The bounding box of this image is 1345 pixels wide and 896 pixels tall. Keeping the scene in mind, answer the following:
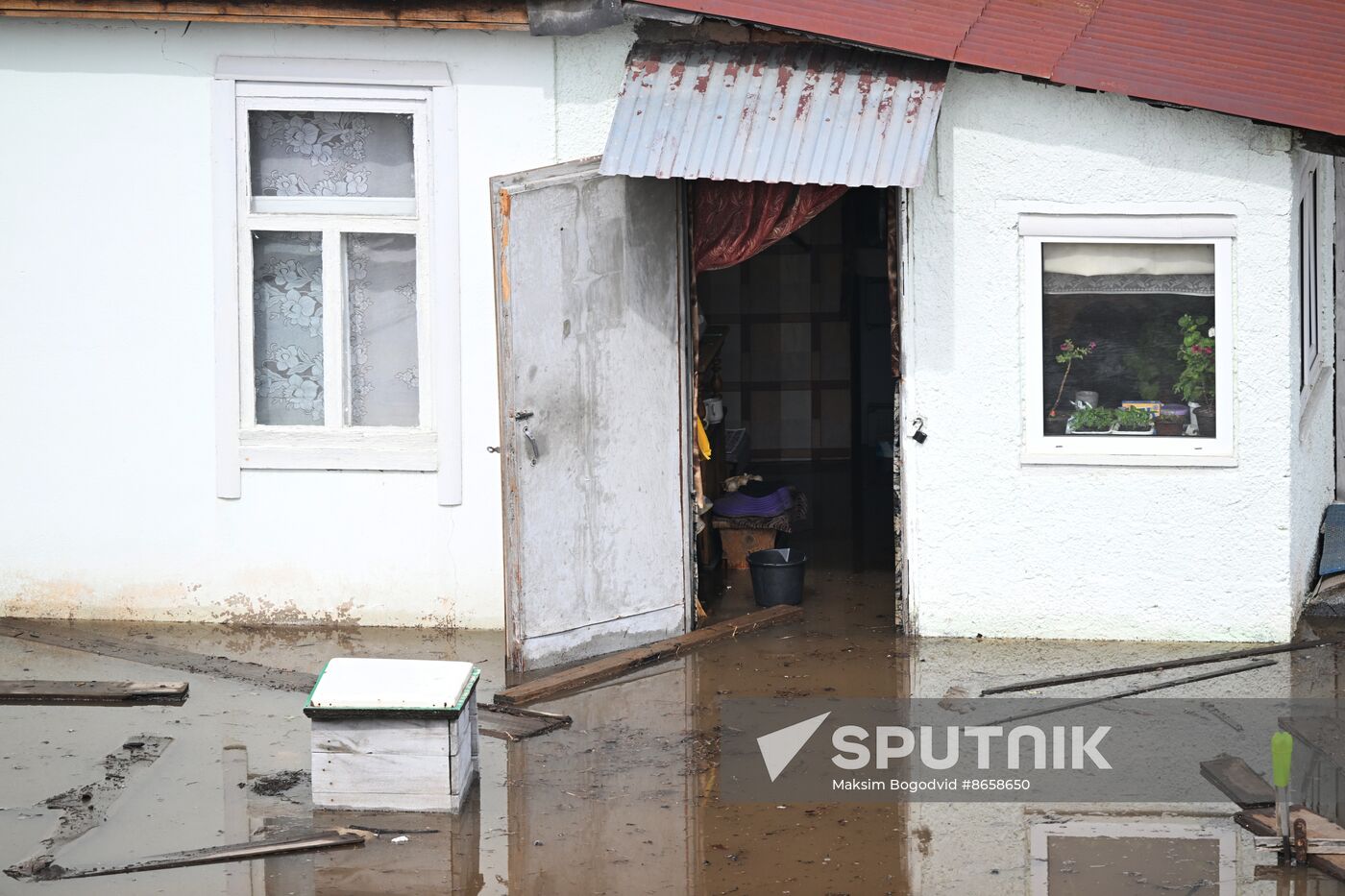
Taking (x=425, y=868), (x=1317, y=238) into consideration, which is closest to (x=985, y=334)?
(x=1317, y=238)

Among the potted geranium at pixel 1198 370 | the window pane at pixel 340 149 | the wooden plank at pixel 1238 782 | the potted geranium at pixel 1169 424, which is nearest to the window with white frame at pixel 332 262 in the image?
the window pane at pixel 340 149

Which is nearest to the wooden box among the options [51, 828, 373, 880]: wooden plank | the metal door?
[51, 828, 373, 880]: wooden plank

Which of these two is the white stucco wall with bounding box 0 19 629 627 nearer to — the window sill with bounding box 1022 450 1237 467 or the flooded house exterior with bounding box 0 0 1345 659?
the flooded house exterior with bounding box 0 0 1345 659

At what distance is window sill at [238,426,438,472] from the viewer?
909cm

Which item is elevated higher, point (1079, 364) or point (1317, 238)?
point (1317, 238)

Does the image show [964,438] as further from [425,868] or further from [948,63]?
[425,868]

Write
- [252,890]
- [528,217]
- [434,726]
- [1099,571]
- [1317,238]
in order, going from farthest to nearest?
[1317,238] → [1099,571] → [528,217] → [434,726] → [252,890]

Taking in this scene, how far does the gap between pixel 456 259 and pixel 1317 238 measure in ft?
16.4

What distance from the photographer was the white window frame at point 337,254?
29.2 ft

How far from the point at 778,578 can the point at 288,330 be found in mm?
3150

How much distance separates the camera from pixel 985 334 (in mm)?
8680

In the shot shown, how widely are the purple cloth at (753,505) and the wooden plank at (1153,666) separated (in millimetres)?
2870

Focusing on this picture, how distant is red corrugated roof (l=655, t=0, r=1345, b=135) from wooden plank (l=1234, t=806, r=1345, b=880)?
364 cm

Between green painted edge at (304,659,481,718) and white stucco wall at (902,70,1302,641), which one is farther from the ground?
white stucco wall at (902,70,1302,641)
